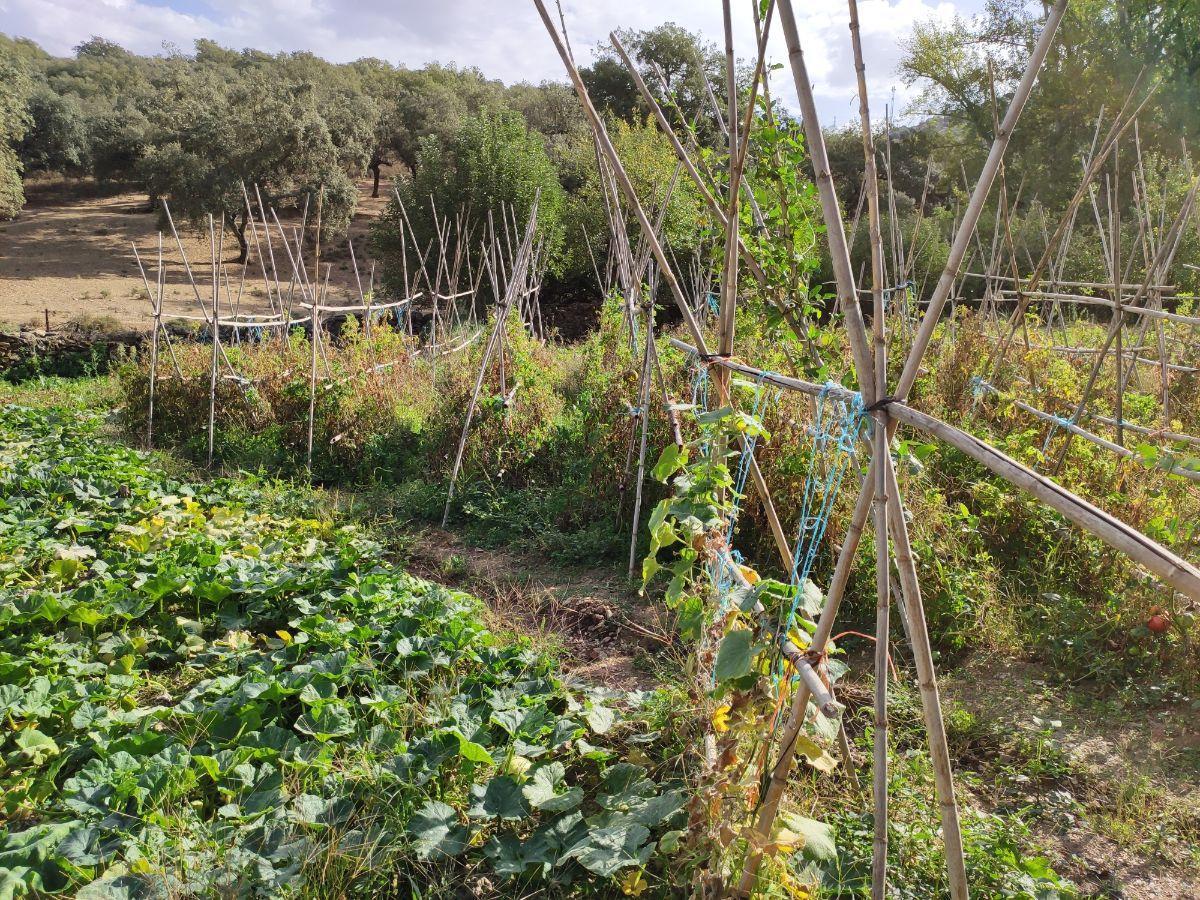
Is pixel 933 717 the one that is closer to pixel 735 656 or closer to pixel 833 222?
pixel 735 656

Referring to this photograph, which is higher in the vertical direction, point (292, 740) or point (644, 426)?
point (644, 426)

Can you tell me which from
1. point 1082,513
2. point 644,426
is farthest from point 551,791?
point 644,426

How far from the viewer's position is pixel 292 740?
2375 mm

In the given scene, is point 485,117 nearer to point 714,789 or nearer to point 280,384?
point 280,384

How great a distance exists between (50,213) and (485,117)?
58.1 feet

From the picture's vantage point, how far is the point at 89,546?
4.15 meters

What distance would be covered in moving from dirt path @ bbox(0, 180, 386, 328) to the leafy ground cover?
538 inches

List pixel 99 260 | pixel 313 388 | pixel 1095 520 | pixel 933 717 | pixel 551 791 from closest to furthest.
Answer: pixel 1095 520 < pixel 933 717 < pixel 551 791 < pixel 313 388 < pixel 99 260

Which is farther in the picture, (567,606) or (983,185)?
(567,606)

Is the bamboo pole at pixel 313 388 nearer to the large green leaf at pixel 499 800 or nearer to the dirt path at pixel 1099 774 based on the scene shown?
the large green leaf at pixel 499 800

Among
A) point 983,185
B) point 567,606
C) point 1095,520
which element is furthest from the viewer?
point 567,606

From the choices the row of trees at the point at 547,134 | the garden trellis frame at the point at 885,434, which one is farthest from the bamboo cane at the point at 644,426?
the row of trees at the point at 547,134

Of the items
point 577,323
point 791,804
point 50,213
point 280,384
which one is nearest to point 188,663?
point 791,804

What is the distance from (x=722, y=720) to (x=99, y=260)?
81.7 ft
